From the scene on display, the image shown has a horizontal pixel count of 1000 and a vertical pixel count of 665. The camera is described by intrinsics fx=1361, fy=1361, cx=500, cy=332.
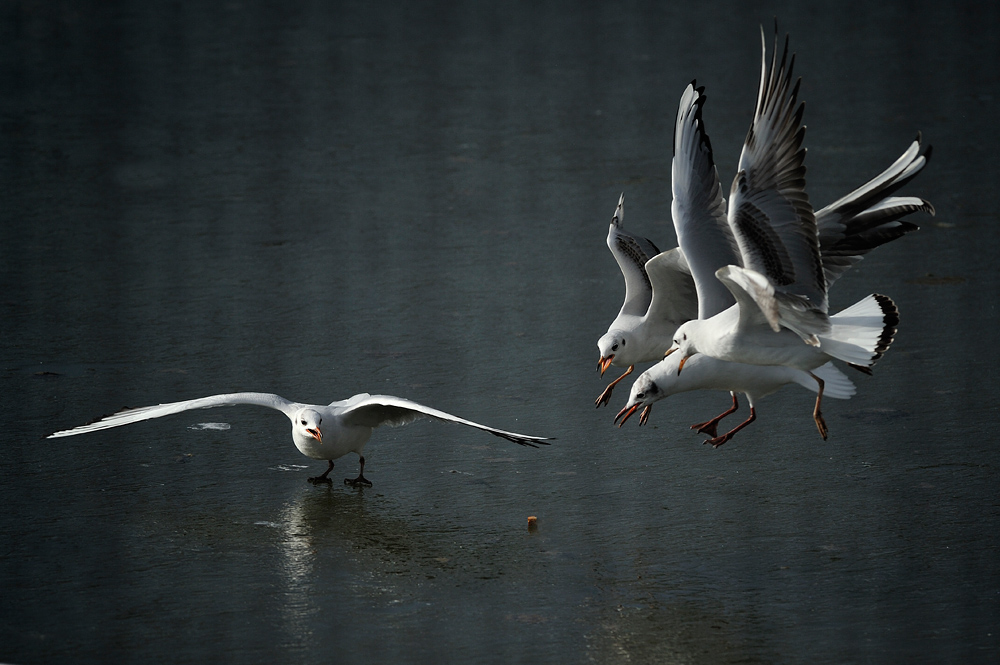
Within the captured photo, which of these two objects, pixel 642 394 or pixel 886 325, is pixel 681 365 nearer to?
pixel 642 394

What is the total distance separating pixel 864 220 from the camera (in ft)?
17.0

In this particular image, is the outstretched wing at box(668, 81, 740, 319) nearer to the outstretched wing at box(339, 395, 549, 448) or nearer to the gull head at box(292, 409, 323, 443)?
the outstretched wing at box(339, 395, 549, 448)

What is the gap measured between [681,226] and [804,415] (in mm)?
889

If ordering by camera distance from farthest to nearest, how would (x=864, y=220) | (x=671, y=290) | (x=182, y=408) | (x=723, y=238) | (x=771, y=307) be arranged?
(x=671, y=290)
(x=864, y=220)
(x=723, y=238)
(x=182, y=408)
(x=771, y=307)

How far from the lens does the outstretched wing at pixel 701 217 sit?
4.83 m

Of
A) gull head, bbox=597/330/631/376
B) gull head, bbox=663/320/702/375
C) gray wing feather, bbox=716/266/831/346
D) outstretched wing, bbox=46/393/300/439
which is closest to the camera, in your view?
gray wing feather, bbox=716/266/831/346

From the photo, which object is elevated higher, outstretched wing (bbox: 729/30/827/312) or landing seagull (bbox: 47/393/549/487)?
outstretched wing (bbox: 729/30/827/312)

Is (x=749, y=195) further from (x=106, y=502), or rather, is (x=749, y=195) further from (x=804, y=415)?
(x=106, y=502)

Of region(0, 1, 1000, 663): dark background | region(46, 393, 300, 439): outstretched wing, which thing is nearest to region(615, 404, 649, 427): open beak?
region(0, 1, 1000, 663): dark background

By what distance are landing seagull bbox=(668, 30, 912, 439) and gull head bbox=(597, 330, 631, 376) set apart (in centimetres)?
63

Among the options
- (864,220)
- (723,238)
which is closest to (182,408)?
(723,238)

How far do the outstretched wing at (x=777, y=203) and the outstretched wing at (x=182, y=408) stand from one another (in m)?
1.64

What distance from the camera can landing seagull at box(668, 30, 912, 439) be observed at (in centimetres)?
439

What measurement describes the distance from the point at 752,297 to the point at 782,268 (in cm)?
35
